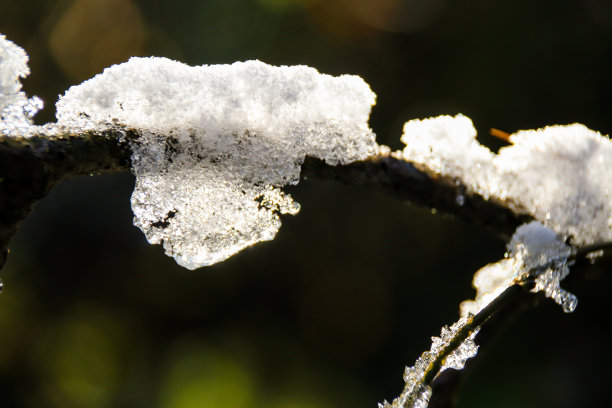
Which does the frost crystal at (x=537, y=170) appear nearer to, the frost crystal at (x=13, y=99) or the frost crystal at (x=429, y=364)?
the frost crystal at (x=429, y=364)

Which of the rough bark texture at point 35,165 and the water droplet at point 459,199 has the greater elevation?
the water droplet at point 459,199

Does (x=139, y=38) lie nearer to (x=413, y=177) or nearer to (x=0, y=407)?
(x=0, y=407)

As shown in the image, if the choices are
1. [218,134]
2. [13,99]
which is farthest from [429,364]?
[13,99]

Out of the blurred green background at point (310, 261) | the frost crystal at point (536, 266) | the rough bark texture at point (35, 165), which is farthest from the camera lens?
the blurred green background at point (310, 261)

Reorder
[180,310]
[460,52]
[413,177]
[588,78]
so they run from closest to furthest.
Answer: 1. [413,177]
2. [588,78]
3. [460,52]
4. [180,310]

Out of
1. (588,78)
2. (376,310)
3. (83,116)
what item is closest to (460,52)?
(588,78)

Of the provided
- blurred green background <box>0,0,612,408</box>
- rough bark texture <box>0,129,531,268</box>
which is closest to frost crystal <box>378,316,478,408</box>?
rough bark texture <box>0,129,531,268</box>

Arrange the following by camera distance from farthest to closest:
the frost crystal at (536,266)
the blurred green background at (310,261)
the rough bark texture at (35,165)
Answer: the blurred green background at (310,261) → the frost crystal at (536,266) → the rough bark texture at (35,165)

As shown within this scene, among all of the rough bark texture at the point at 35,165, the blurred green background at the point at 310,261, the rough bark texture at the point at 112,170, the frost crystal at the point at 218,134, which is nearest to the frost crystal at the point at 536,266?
the rough bark texture at the point at 112,170
